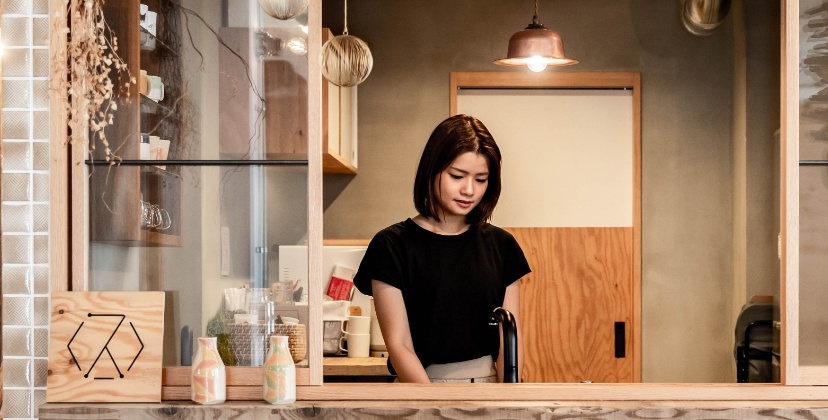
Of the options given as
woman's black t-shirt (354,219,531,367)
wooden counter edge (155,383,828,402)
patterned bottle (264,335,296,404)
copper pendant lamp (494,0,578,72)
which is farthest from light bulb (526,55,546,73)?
patterned bottle (264,335,296,404)

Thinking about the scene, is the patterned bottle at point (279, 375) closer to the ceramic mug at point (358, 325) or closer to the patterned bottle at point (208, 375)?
the patterned bottle at point (208, 375)

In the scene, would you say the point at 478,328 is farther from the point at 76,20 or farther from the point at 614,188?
the point at 614,188

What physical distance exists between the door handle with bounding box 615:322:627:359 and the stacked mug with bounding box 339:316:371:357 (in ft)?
4.65

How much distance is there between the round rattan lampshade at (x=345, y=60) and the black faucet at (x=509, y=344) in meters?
1.54

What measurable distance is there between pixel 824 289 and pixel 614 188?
8.01 feet

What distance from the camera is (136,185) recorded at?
1.60m

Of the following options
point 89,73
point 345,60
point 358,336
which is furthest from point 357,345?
point 89,73

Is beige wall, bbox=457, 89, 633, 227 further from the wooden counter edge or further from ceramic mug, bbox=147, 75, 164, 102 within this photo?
ceramic mug, bbox=147, 75, 164, 102

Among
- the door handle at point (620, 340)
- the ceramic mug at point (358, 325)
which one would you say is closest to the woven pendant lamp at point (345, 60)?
the ceramic mug at point (358, 325)

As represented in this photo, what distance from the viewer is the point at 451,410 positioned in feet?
4.88

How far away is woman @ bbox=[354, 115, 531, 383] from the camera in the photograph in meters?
1.81

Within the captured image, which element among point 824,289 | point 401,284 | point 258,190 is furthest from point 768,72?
point 258,190

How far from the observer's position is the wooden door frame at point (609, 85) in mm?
Result: 3893

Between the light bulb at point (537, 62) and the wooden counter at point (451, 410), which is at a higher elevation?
the light bulb at point (537, 62)
